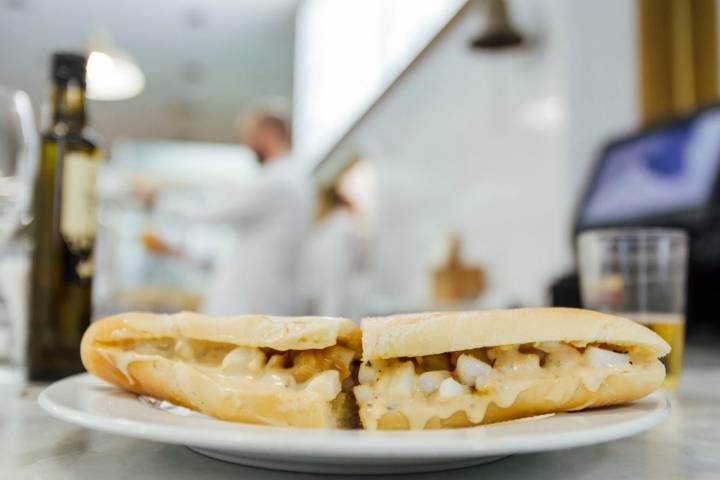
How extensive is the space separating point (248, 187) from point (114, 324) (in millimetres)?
2552

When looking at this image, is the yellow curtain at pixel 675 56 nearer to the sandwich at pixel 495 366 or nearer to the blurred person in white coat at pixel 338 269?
the sandwich at pixel 495 366

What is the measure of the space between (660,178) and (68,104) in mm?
1147

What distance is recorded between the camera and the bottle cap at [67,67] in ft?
2.64

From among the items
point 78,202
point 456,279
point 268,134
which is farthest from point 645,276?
point 268,134

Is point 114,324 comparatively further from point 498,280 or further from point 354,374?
point 498,280

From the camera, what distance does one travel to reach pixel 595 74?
1.89m

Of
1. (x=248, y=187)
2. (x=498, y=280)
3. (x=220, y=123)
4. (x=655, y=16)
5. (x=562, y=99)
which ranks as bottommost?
(x=498, y=280)

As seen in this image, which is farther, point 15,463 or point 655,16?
point 655,16

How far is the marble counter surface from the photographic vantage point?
42cm

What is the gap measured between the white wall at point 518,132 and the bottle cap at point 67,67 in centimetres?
134

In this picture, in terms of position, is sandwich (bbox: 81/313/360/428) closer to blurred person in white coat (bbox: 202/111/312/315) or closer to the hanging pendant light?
the hanging pendant light

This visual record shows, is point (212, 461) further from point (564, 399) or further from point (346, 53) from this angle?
point (346, 53)

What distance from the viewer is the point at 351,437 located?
354 mm

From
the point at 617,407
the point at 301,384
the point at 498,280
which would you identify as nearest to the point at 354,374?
the point at 301,384
